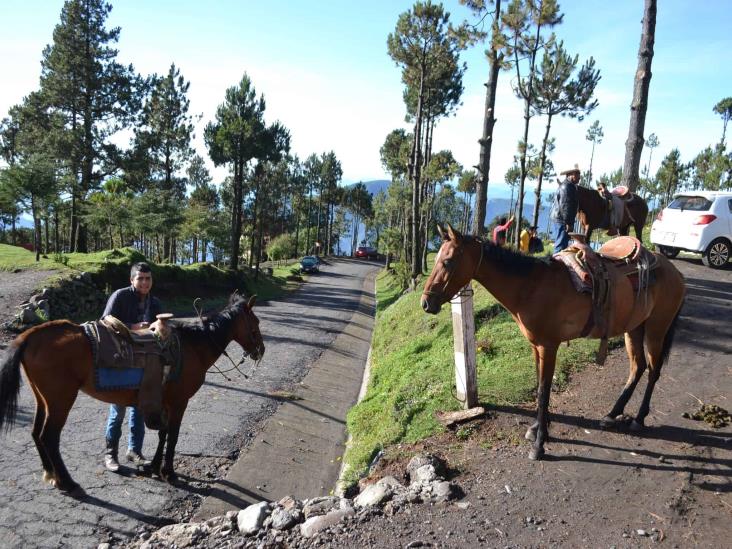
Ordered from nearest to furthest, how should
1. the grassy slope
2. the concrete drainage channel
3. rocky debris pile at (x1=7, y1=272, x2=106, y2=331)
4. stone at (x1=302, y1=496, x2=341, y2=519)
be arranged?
stone at (x1=302, y1=496, x2=341, y2=519) < the concrete drainage channel < rocky debris pile at (x1=7, y1=272, x2=106, y2=331) < the grassy slope

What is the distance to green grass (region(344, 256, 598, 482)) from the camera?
20.7ft

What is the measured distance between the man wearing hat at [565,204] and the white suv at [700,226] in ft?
20.8

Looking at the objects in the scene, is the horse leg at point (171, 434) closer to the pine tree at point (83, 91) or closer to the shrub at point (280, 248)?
the pine tree at point (83, 91)

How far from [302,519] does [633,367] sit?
4.10 m

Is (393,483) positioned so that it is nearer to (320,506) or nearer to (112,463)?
(320,506)

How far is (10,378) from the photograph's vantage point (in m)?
4.46

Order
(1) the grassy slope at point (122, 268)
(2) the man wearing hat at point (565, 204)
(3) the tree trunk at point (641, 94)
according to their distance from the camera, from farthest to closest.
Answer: (1) the grassy slope at point (122, 268) → (3) the tree trunk at point (641, 94) → (2) the man wearing hat at point (565, 204)

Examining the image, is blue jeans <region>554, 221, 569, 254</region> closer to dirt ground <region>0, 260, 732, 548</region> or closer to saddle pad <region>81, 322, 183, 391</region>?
dirt ground <region>0, 260, 732, 548</region>

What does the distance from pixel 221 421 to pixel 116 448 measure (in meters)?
2.30

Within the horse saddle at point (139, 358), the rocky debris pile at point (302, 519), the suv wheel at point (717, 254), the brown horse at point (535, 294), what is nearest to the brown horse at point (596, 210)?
the brown horse at point (535, 294)

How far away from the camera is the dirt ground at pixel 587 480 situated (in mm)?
3688

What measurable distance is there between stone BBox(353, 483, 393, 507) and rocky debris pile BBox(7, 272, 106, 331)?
1075 cm

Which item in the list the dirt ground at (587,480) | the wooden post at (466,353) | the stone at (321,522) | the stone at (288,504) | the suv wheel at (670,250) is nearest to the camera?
the dirt ground at (587,480)

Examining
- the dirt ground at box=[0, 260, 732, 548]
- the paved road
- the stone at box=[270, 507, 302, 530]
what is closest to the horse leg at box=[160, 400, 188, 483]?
the paved road
